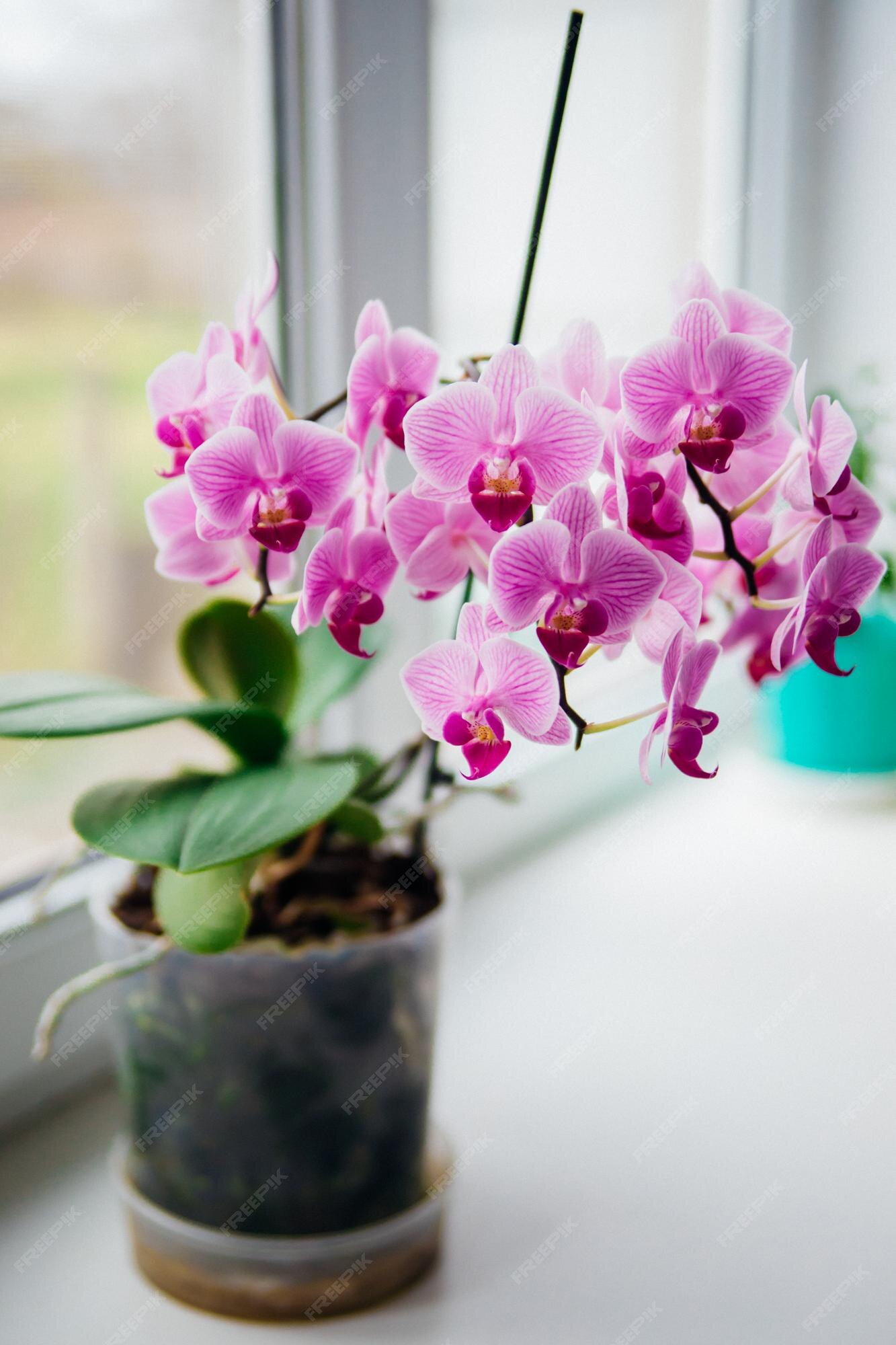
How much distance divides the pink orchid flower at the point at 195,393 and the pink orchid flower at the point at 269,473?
3 cm

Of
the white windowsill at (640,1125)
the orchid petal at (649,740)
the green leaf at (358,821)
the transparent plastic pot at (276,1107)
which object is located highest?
the orchid petal at (649,740)

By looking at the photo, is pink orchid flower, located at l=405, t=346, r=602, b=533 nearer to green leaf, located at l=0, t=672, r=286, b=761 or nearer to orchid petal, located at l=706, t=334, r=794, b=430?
orchid petal, located at l=706, t=334, r=794, b=430

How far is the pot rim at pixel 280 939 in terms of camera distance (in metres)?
0.62

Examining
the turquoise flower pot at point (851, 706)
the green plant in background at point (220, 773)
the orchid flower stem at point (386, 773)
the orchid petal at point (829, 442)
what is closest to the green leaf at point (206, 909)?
the green plant in background at point (220, 773)

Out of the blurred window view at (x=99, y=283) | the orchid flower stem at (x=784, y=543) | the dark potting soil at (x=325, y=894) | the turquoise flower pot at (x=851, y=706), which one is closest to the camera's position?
the orchid flower stem at (x=784, y=543)

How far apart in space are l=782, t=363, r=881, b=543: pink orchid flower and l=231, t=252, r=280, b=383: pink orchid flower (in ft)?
0.78

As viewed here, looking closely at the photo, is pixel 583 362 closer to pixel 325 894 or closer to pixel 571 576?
pixel 571 576

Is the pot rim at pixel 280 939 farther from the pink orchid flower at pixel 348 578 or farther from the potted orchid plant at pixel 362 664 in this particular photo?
the pink orchid flower at pixel 348 578

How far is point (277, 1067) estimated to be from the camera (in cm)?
63

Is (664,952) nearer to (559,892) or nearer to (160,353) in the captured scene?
(559,892)

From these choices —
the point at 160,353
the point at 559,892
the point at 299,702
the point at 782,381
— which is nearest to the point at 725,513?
the point at 782,381

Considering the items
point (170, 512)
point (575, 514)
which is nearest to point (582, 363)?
point (575, 514)

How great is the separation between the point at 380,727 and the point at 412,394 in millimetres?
565

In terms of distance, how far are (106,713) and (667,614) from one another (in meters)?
0.28
